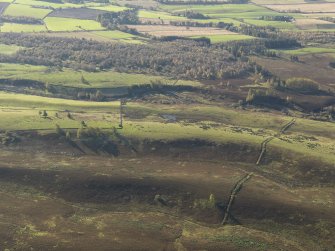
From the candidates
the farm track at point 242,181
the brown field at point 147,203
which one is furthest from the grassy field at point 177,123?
the brown field at point 147,203

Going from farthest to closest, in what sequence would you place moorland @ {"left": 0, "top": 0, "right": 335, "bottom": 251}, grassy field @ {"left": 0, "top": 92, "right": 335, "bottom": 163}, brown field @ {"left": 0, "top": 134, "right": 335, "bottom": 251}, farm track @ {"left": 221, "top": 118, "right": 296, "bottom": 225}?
grassy field @ {"left": 0, "top": 92, "right": 335, "bottom": 163}
farm track @ {"left": 221, "top": 118, "right": 296, "bottom": 225}
moorland @ {"left": 0, "top": 0, "right": 335, "bottom": 251}
brown field @ {"left": 0, "top": 134, "right": 335, "bottom": 251}

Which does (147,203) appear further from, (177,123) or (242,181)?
(177,123)

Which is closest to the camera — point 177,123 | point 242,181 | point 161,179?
point 161,179

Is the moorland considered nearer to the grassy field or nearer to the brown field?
the brown field

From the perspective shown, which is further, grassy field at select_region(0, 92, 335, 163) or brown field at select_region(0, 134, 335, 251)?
grassy field at select_region(0, 92, 335, 163)

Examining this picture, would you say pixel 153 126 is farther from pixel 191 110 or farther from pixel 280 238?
pixel 280 238

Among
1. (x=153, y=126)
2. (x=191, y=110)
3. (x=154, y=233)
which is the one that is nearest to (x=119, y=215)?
(x=154, y=233)

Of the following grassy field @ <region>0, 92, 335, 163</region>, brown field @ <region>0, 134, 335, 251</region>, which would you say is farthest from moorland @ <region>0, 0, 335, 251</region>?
grassy field @ <region>0, 92, 335, 163</region>

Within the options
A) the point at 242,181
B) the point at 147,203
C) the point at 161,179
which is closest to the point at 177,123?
the point at 161,179


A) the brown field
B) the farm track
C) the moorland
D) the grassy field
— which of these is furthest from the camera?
the grassy field

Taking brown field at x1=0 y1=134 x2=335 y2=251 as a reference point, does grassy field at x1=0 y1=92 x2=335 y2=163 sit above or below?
above

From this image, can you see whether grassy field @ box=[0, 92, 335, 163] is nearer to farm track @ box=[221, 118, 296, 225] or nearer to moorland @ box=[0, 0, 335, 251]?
moorland @ box=[0, 0, 335, 251]
